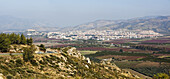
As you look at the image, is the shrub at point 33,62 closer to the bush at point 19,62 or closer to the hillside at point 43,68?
the hillside at point 43,68

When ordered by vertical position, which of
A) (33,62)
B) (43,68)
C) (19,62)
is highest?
(19,62)

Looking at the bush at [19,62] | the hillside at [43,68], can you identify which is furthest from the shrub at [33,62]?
the bush at [19,62]

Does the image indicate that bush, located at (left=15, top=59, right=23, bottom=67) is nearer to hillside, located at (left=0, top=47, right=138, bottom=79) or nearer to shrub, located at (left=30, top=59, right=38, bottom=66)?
hillside, located at (left=0, top=47, right=138, bottom=79)

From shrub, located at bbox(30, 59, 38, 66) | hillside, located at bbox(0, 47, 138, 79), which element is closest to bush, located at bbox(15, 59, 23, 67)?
hillside, located at bbox(0, 47, 138, 79)

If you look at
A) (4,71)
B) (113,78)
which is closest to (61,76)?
(4,71)

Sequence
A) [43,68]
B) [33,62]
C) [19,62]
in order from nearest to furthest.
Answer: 1. [19,62]
2. [43,68]
3. [33,62]

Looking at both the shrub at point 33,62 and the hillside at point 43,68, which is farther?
the shrub at point 33,62

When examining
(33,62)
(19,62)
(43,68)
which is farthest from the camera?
Answer: (33,62)

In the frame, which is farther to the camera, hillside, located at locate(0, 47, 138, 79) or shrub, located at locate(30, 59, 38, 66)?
A: shrub, located at locate(30, 59, 38, 66)

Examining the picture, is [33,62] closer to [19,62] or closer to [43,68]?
[43,68]

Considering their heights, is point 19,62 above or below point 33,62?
above

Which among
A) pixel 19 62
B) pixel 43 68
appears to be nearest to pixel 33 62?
pixel 43 68
